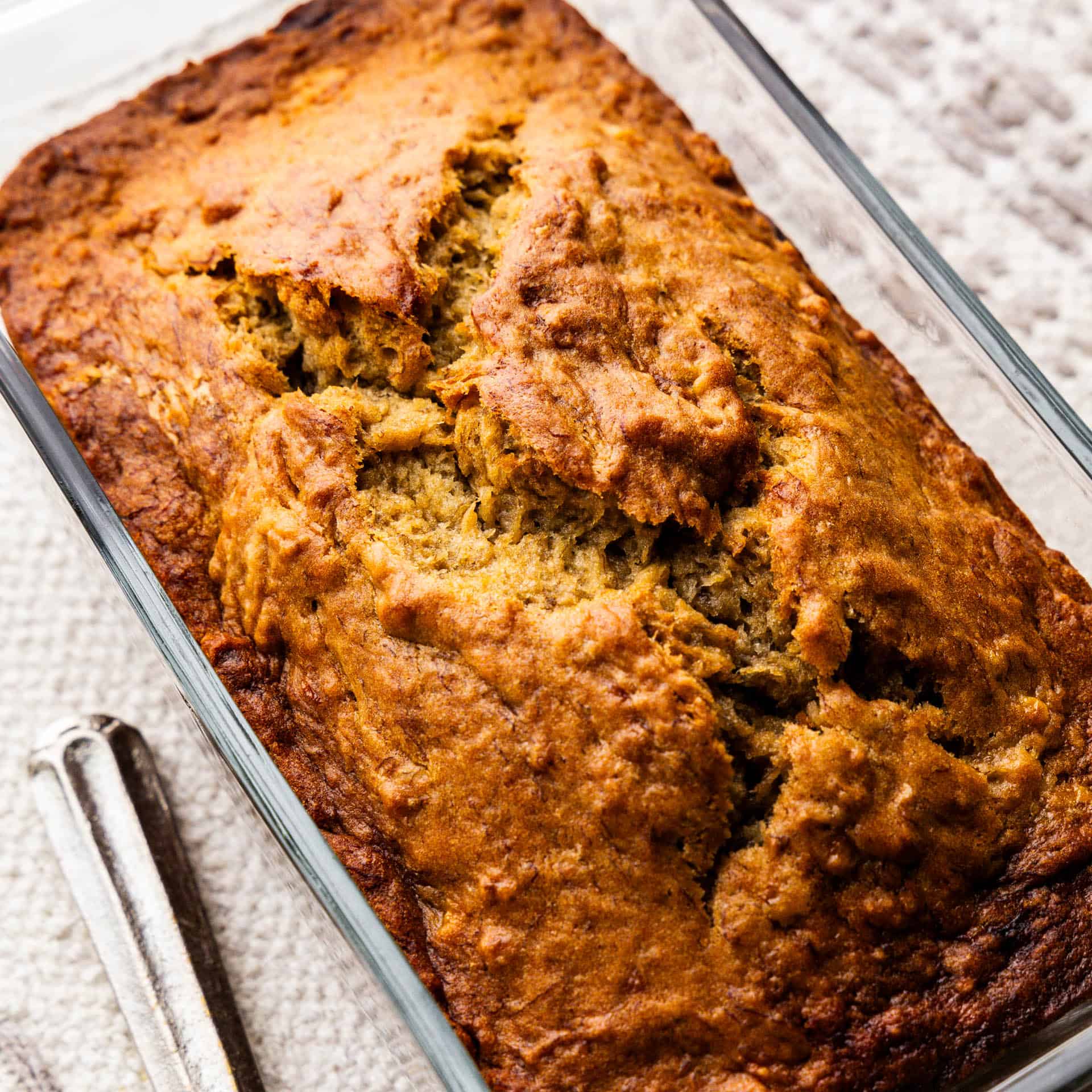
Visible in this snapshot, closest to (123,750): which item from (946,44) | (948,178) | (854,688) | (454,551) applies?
(454,551)

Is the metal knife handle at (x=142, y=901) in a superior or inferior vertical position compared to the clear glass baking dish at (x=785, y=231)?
inferior

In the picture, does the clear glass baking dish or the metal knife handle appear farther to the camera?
the metal knife handle

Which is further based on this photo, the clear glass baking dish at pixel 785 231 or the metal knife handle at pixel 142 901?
the metal knife handle at pixel 142 901

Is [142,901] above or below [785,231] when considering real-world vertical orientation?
below

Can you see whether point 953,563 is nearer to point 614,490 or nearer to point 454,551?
point 614,490

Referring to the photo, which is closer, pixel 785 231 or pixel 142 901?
pixel 142 901
